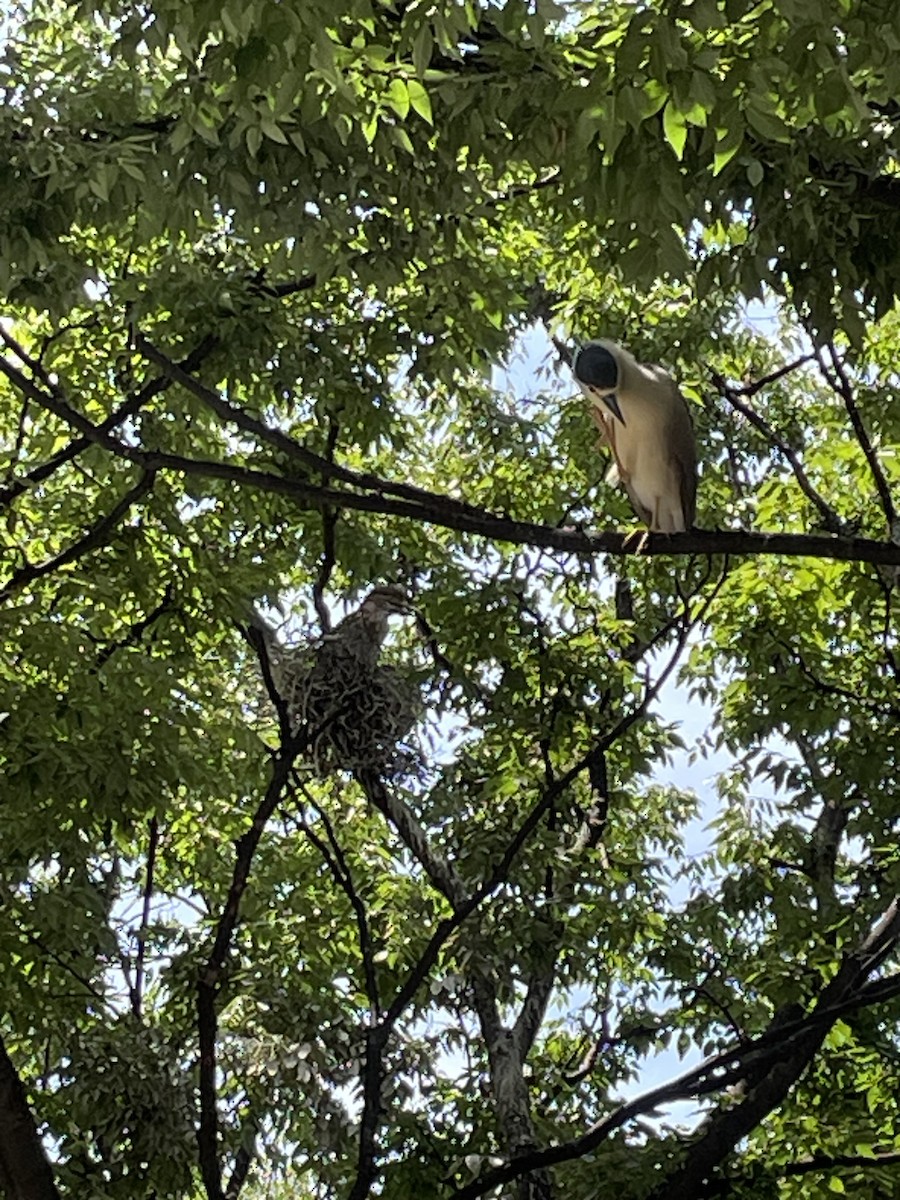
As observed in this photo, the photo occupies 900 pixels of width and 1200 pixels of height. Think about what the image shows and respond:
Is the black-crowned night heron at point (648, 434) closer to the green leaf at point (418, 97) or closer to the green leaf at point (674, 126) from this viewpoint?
the green leaf at point (418, 97)

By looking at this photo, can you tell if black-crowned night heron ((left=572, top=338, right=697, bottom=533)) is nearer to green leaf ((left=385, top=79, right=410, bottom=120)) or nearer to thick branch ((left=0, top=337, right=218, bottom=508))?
thick branch ((left=0, top=337, right=218, bottom=508))

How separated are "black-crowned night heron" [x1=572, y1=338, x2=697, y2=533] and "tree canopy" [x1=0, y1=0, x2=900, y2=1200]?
0.84ft

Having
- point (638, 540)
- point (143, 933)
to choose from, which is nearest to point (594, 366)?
point (638, 540)

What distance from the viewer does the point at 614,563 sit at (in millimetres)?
6055

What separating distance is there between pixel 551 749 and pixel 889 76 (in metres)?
3.25

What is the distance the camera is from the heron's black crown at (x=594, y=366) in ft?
12.9

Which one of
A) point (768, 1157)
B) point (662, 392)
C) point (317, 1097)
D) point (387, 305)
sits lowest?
point (768, 1157)

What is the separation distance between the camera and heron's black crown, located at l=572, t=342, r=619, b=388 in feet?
12.9

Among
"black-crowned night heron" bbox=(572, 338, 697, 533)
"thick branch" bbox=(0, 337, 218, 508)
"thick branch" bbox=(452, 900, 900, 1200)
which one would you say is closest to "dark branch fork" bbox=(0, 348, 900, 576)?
"thick branch" bbox=(452, 900, 900, 1200)

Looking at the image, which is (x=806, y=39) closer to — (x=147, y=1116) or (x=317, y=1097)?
(x=147, y=1116)

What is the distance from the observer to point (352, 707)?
4.72m

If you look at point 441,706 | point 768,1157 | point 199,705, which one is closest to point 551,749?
point 441,706

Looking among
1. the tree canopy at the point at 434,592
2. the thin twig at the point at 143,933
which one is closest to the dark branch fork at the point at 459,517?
the tree canopy at the point at 434,592

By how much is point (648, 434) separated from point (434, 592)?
4.64ft
